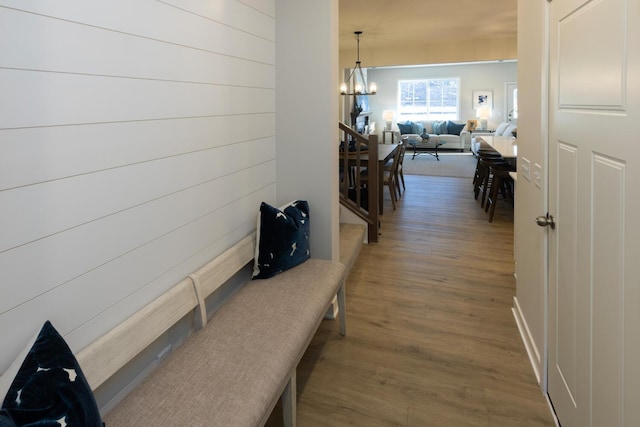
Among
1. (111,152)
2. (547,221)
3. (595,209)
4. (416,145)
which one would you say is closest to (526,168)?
(547,221)

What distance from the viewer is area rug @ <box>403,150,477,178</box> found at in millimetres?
9631

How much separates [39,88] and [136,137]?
41 cm

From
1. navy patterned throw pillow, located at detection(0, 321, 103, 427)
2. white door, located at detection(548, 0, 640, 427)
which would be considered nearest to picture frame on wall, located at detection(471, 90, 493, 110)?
white door, located at detection(548, 0, 640, 427)

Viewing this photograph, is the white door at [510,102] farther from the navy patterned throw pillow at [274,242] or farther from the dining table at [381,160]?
the navy patterned throw pillow at [274,242]

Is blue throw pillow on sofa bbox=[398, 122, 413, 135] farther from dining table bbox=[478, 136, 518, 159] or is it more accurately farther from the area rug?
dining table bbox=[478, 136, 518, 159]

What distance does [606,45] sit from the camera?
1.35 meters

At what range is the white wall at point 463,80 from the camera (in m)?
13.9

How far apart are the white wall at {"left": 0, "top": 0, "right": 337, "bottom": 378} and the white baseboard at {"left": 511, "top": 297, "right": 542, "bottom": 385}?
176 centimetres

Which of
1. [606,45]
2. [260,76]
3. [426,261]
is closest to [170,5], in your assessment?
[260,76]

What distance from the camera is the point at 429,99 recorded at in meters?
14.7

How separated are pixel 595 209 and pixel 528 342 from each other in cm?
141

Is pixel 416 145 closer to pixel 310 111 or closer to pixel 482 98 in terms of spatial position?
pixel 482 98

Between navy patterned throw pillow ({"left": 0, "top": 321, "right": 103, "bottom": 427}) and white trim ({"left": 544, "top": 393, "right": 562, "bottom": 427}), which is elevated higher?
navy patterned throw pillow ({"left": 0, "top": 321, "right": 103, "bottom": 427})

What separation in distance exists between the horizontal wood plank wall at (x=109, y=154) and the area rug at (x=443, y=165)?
25.7 ft
